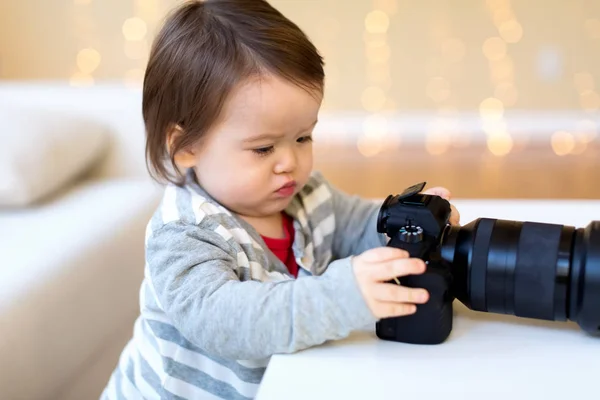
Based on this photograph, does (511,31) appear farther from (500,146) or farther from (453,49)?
(500,146)

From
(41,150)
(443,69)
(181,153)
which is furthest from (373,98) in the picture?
(181,153)

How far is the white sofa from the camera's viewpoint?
2.97ft

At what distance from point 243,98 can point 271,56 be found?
5 cm

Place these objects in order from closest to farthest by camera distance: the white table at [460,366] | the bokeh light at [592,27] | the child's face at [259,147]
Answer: the white table at [460,366], the child's face at [259,147], the bokeh light at [592,27]

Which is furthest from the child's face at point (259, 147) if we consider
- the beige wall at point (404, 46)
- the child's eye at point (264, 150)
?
the beige wall at point (404, 46)

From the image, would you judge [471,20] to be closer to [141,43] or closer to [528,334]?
[141,43]

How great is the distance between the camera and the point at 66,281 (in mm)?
989

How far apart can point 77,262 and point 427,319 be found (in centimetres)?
61

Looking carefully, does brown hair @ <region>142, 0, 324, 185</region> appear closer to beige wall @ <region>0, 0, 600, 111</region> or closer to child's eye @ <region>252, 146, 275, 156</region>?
child's eye @ <region>252, 146, 275, 156</region>

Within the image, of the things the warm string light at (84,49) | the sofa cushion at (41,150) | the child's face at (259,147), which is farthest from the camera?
the warm string light at (84,49)

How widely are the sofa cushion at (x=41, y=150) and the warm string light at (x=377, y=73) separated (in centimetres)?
76

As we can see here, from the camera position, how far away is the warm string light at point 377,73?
1.91 m

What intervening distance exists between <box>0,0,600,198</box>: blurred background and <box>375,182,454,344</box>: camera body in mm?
1168

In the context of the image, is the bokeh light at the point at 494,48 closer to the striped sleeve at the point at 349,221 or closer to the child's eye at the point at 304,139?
the striped sleeve at the point at 349,221
